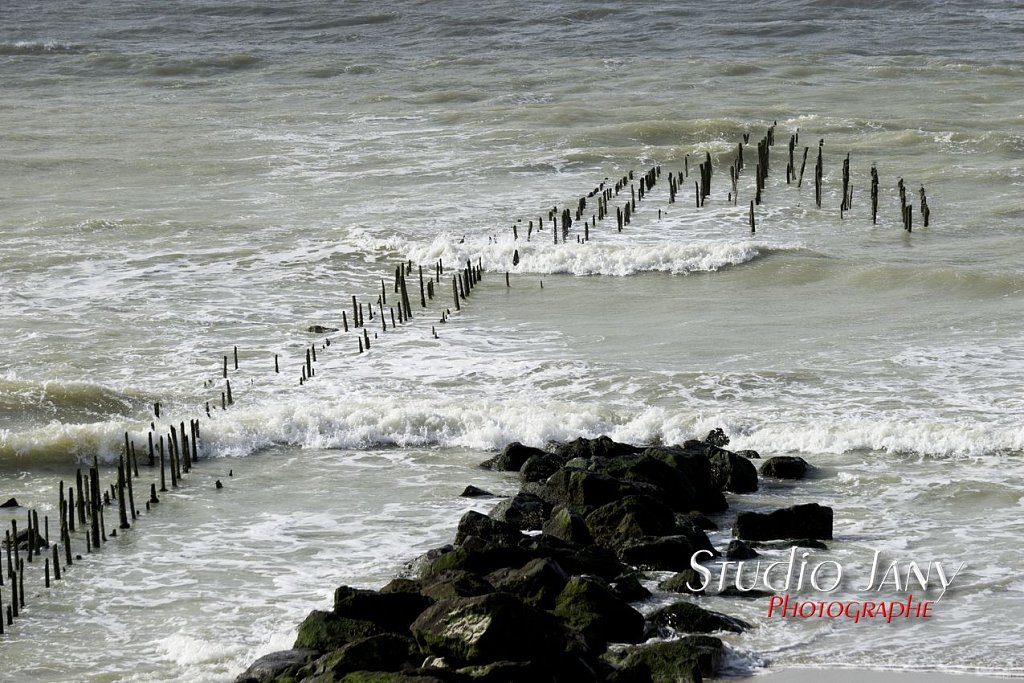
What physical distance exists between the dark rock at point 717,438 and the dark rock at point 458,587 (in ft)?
18.7

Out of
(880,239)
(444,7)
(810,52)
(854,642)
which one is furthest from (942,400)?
(444,7)

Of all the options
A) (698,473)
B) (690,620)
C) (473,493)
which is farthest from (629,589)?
(473,493)

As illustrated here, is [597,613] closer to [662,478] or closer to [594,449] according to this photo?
[662,478]

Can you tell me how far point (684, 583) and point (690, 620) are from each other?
34.9 inches

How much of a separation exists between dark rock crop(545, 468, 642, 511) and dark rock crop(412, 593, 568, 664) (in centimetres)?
337

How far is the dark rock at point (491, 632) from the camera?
929 cm

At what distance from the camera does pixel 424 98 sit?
4559 centimetres

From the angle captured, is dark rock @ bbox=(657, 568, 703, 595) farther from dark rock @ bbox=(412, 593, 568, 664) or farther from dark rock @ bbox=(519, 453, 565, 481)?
dark rock @ bbox=(519, 453, 565, 481)

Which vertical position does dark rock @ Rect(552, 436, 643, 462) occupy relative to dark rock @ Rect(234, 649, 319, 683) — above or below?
above

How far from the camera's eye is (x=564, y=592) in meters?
10.5

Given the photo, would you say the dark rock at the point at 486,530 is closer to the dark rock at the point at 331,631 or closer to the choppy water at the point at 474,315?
the choppy water at the point at 474,315

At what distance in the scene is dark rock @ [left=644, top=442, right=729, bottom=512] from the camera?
44.7ft

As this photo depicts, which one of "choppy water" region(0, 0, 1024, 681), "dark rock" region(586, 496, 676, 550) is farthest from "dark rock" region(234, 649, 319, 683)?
"dark rock" region(586, 496, 676, 550)

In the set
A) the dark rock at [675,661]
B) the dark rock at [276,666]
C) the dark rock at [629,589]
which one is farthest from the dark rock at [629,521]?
the dark rock at [276,666]
